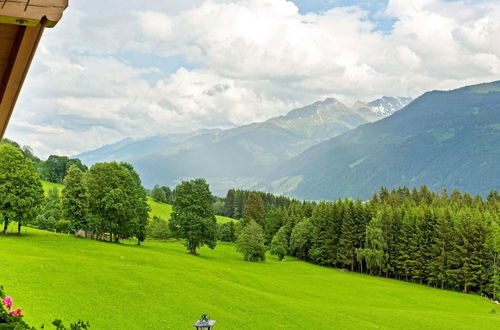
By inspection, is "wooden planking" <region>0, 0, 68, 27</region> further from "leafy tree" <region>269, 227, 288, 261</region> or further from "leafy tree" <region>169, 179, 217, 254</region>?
"leafy tree" <region>269, 227, 288, 261</region>

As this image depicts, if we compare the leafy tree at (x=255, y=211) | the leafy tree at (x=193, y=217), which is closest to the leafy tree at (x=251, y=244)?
the leafy tree at (x=193, y=217)

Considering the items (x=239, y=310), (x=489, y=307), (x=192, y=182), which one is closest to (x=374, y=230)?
(x=489, y=307)

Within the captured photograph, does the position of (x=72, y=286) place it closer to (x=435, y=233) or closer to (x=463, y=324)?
(x=463, y=324)

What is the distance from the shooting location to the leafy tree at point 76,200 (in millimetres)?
64312

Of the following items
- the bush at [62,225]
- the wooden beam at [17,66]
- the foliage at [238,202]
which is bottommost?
the bush at [62,225]

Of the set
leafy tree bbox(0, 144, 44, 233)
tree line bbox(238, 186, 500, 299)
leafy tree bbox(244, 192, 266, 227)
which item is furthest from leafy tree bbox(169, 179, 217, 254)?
leafy tree bbox(244, 192, 266, 227)

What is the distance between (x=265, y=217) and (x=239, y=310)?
99.6 meters

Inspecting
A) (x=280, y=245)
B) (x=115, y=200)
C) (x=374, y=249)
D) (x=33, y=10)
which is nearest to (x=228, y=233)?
(x=280, y=245)

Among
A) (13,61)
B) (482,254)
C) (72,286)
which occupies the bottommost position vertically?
(72,286)

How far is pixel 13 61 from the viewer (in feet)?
11.9

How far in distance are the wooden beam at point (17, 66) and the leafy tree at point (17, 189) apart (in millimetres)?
55778

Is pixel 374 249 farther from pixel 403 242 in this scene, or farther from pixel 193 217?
pixel 193 217

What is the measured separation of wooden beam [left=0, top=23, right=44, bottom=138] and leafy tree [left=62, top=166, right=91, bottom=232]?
6407 centimetres

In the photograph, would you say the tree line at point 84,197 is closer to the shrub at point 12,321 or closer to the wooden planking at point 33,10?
the shrub at point 12,321
